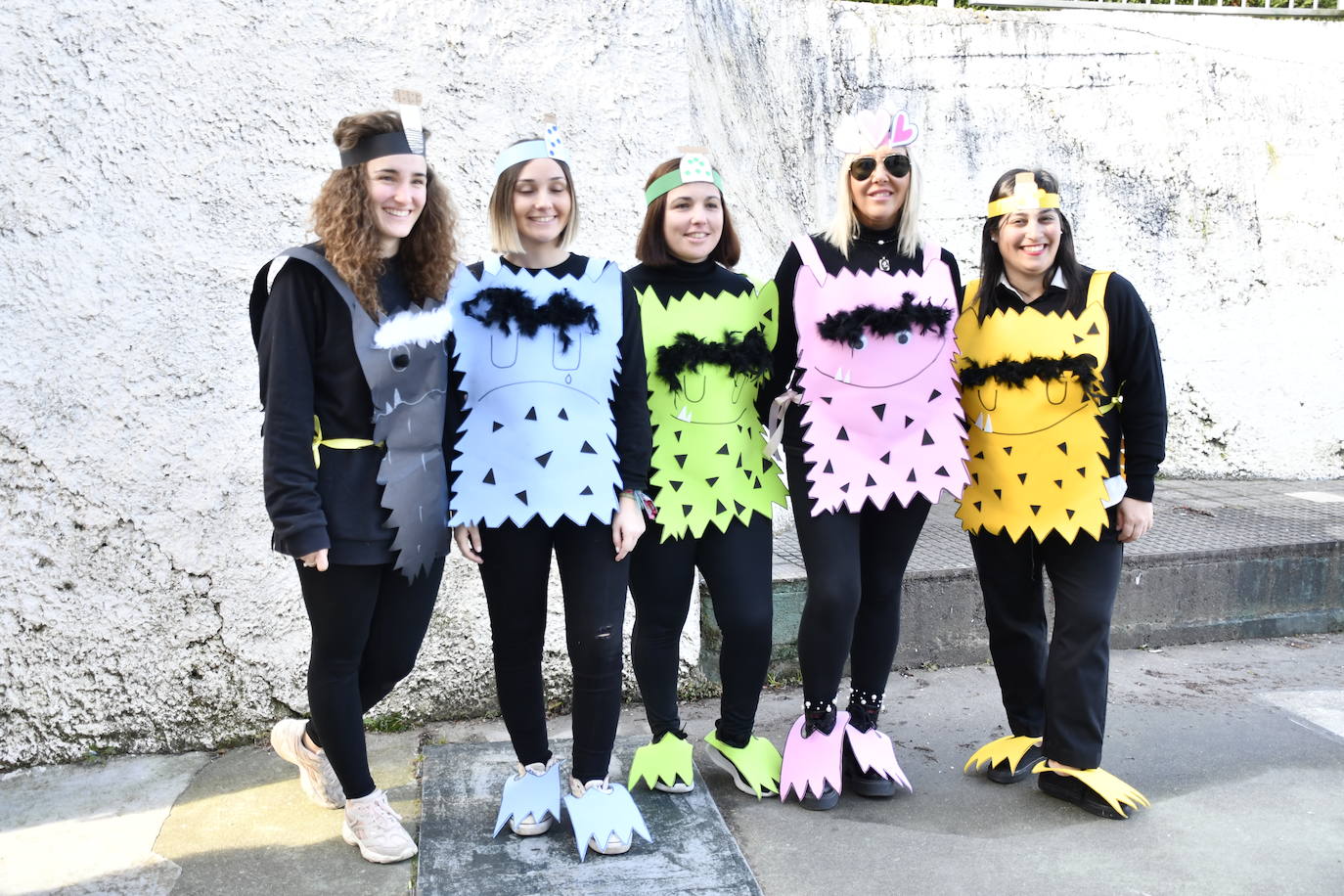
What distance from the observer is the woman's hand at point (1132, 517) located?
10.0 feet

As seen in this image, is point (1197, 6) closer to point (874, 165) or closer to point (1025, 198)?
point (1025, 198)

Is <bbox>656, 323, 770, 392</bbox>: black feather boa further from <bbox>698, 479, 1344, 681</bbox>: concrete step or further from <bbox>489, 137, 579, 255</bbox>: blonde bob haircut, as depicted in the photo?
<bbox>698, 479, 1344, 681</bbox>: concrete step

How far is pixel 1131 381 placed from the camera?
303cm

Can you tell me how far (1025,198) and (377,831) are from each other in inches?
94.5

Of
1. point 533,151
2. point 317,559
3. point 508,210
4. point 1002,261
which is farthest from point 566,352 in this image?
point 1002,261

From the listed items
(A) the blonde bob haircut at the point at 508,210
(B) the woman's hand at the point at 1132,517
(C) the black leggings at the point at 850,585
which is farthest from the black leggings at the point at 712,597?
(B) the woman's hand at the point at 1132,517

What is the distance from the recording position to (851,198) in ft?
10.1

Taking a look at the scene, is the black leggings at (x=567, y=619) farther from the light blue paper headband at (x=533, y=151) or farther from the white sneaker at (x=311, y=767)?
the light blue paper headband at (x=533, y=151)

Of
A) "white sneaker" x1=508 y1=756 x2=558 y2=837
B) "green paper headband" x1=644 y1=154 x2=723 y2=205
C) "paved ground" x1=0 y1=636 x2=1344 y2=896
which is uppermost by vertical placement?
"green paper headband" x1=644 y1=154 x2=723 y2=205

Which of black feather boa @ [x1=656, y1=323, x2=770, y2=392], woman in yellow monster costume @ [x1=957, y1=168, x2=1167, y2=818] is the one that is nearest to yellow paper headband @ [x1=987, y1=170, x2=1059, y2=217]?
woman in yellow monster costume @ [x1=957, y1=168, x2=1167, y2=818]

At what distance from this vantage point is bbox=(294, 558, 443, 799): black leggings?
265cm

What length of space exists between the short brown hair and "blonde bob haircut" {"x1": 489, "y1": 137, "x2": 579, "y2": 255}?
0.31 meters

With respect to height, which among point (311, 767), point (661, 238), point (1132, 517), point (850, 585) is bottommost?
point (311, 767)

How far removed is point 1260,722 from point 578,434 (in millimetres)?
2601
